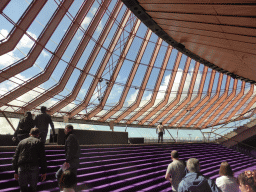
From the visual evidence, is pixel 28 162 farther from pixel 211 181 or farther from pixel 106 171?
pixel 106 171

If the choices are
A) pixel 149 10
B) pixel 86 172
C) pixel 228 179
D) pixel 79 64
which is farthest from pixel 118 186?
pixel 79 64

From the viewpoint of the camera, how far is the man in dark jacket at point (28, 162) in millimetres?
3883

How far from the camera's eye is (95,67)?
16.9 meters

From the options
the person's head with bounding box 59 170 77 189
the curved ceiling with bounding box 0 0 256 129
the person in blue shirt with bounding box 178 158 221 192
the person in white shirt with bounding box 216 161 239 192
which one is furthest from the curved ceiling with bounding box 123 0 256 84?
the person's head with bounding box 59 170 77 189

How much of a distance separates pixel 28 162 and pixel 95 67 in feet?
44.3

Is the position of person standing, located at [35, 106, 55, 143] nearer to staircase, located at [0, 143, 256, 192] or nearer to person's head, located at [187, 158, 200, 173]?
staircase, located at [0, 143, 256, 192]

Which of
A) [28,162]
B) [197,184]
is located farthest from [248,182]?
[28,162]

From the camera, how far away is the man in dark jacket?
3883 millimetres

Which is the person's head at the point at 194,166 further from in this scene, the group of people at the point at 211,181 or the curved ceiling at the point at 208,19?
the curved ceiling at the point at 208,19

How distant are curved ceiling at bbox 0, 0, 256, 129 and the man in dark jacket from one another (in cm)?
858

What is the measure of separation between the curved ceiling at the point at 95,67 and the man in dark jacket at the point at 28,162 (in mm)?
8585

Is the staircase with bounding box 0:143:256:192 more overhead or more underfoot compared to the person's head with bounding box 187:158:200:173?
more underfoot

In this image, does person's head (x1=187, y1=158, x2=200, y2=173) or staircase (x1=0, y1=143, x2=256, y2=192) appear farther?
staircase (x1=0, y1=143, x2=256, y2=192)

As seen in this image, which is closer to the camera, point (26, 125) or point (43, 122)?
point (26, 125)
